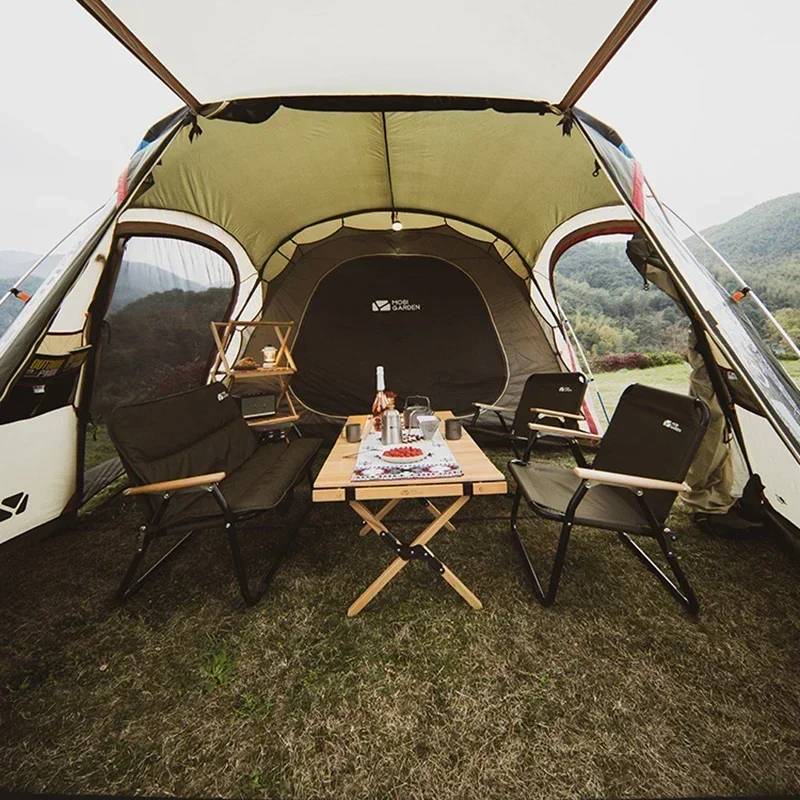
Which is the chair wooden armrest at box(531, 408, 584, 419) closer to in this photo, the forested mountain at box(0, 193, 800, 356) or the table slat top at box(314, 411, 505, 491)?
the table slat top at box(314, 411, 505, 491)

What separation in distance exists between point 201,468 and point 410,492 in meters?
1.42

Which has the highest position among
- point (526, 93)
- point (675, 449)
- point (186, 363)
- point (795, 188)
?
point (795, 188)

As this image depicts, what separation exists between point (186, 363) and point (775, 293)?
10.0 metres

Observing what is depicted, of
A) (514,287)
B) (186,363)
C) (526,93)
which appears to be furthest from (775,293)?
(186,363)

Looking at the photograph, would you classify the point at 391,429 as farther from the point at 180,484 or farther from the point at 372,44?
the point at 372,44

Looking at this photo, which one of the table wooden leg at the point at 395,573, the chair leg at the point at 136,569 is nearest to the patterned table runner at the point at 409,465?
the table wooden leg at the point at 395,573

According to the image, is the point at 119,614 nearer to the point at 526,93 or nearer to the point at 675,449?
the point at 675,449

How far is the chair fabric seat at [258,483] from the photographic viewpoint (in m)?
1.92

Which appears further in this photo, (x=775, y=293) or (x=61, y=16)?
(x=775, y=293)

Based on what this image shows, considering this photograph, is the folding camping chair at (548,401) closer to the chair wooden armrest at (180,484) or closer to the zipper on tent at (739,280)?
the zipper on tent at (739,280)

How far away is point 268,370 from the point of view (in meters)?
3.36

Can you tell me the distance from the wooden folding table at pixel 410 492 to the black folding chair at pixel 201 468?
435 mm

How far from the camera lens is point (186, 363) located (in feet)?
12.2

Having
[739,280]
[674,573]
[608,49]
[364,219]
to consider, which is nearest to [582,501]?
[674,573]
